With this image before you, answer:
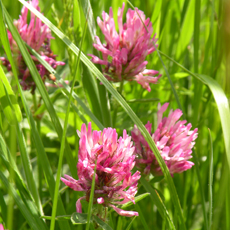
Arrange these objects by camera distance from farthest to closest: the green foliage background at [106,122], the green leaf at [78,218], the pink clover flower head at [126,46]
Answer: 1. the pink clover flower head at [126,46]
2. the green foliage background at [106,122]
3. the green leaf at [78,218]

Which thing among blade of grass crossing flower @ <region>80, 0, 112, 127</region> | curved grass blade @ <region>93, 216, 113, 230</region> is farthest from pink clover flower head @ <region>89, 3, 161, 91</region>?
curved grass blade @ <region>93, 216, 113, 230</region>

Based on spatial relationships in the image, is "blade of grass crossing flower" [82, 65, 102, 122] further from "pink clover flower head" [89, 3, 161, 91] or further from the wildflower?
the wildflower

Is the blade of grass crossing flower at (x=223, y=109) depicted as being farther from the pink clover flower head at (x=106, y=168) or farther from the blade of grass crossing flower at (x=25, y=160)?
the blade of grass crossing flower at (x=25, y=160)

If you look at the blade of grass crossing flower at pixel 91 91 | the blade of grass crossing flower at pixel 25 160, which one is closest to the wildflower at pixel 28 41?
the blade of grass crossing flower at pixel 91 91

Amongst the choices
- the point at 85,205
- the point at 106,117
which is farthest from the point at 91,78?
the point at 85,205

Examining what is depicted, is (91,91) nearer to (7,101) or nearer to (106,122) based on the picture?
(106,122)

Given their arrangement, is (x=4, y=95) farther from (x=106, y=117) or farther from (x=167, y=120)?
(x=167, y=120)

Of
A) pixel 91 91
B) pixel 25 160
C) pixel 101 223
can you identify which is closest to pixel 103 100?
pixel 91 91
